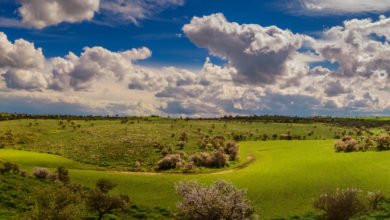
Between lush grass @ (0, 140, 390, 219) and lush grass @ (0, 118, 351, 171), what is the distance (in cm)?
1038

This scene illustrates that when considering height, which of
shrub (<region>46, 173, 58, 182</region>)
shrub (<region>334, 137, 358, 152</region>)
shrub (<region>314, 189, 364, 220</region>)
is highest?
shrub (<region>334, 137, 358, 152</region>)

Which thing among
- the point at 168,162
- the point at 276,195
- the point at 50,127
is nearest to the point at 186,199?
the point at 276,195

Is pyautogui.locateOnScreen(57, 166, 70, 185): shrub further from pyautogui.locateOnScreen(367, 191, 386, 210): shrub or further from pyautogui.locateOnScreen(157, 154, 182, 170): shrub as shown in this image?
pyautogui.locateOnScreen(367, 191, 386, 210): shrub

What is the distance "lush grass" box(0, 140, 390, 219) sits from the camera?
67.6 meters

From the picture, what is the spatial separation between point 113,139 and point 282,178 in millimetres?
70747

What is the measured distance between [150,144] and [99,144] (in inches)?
624

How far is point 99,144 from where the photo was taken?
12838 centimetres

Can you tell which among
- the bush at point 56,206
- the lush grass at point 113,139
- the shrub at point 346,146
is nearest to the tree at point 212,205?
the bush at point 56,206

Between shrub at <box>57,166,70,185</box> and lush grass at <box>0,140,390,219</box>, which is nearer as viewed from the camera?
lush grass at <box>0,140,390,219</box>

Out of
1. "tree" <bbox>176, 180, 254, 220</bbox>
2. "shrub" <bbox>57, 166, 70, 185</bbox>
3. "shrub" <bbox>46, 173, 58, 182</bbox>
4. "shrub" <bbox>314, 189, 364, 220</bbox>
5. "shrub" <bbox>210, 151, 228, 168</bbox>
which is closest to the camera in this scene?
"tree" <bbox>176, 180, 254, 220</bbox>

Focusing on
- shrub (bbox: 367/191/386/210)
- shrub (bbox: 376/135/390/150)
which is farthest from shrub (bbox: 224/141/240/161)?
shrub (bbox: 367/191/386/210)

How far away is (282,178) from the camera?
8219 centimetres

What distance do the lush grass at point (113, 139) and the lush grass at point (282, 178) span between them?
10.4 metres

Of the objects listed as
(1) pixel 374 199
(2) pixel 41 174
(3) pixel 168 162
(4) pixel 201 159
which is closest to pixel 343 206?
(1) pixel 374 199
